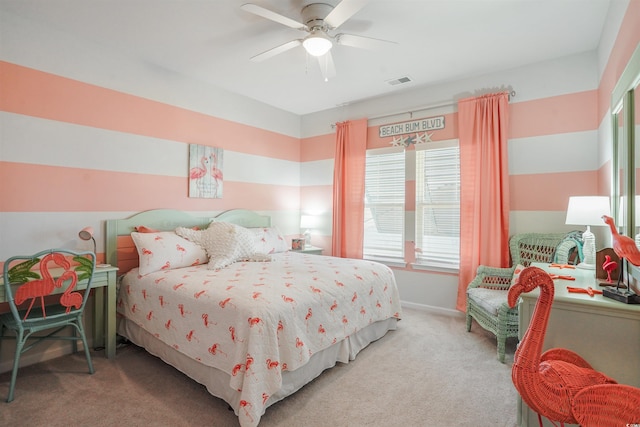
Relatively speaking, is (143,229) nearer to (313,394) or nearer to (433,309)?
(313,394)

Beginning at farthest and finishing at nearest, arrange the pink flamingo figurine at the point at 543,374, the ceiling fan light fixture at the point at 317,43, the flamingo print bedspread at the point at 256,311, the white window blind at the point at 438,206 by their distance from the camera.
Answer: the white window blind at the point at 438,206
the ceiling fan light fixture at the point at 317,43
the flamingo print bedspread at the point at 256,311
the pink flamingo figurine at the point at 543,374

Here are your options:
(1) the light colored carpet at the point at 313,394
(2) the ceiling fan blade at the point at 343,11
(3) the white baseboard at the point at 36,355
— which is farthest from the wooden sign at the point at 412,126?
(3) the white baseboard at the point at 36,355

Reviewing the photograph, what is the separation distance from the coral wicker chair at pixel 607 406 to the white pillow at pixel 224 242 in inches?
101

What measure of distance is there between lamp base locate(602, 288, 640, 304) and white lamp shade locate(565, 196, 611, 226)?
838mm

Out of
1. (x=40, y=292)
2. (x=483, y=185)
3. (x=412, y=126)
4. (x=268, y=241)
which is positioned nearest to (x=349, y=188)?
(x=412, y=126)

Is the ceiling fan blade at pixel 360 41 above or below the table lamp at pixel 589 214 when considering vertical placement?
above

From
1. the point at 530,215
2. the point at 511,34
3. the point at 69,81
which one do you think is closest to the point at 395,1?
the point at 511,34

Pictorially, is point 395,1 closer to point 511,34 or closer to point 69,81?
point 511,34

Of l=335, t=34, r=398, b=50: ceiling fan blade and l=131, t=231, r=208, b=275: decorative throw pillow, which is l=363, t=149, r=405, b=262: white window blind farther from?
l=131, t=231, r=208, b=275: decorative throw pillow

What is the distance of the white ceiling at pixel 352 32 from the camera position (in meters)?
2.35

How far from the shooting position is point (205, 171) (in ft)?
12.3

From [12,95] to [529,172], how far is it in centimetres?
465

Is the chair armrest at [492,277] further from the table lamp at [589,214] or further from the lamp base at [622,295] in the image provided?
the lamp base at [622,295]

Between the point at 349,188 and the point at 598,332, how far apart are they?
10.7 feet
